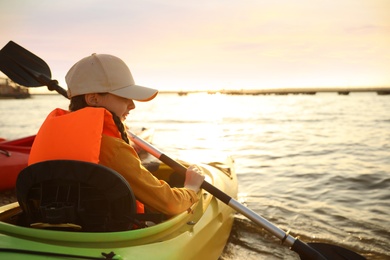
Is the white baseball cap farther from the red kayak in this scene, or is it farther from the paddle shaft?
the red kayak

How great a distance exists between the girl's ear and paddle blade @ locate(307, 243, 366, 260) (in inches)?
86.9

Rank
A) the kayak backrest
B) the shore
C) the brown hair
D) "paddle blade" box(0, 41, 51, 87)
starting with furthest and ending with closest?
the shore, "paddle blade" box(0, 41, 51, 87), the brown hair, the kayak backrest

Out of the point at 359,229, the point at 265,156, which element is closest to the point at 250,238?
the point at 359,229

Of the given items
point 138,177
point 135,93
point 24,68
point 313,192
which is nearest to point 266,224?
point 138,177

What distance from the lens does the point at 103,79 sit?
85.8 inches

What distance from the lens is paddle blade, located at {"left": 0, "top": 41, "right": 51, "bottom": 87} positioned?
151 inches

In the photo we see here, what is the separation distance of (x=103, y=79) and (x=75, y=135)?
1.17 ft

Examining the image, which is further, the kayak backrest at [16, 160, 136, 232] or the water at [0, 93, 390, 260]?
the water at [0, 93, 390, 260]

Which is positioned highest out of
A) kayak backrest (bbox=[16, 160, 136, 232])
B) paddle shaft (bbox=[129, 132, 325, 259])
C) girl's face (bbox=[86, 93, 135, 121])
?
girl's face (bbox=[86, 93, 135, 121])

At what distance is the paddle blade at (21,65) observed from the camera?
3838mm

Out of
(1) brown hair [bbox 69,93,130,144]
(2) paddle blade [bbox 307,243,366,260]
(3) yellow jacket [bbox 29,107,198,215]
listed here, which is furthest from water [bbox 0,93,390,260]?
(1) brown hair [bbox 69,93,130,144]

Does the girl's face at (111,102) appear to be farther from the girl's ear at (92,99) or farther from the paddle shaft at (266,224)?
the paddle shaft at (266,224)

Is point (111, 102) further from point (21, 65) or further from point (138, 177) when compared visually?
point (21, 65)

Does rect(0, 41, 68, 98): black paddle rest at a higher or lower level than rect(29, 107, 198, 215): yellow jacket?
higher
